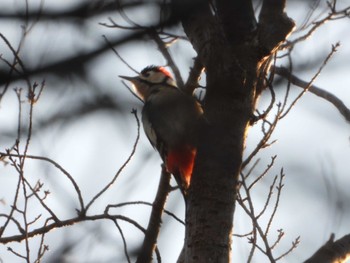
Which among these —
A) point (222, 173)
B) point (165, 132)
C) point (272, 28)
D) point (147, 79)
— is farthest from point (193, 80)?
point (147, 79)

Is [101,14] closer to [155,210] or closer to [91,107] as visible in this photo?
[91,107]

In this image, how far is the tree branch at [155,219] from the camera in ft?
10.9

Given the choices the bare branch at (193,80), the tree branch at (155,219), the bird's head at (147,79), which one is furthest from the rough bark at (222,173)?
the bird's head at (147,79)

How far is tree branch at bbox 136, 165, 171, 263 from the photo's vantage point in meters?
3.34

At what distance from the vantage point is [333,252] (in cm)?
320

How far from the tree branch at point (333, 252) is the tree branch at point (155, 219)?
32.2 inches

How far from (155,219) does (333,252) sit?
1013 mm

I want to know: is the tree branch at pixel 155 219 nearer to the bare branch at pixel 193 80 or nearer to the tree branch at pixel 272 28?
the bare branch at pixel 193 80

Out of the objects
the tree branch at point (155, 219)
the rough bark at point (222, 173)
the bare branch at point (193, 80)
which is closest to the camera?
the rough bark at point (222, 173)

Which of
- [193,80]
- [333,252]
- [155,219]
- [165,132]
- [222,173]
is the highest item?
[165,132]

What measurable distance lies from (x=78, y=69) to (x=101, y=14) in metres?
0.11

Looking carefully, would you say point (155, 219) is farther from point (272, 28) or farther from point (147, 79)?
point (147, 79)

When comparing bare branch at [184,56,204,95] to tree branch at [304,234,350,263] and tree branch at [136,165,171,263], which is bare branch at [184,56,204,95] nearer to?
tree branch at [136,165,171,263]

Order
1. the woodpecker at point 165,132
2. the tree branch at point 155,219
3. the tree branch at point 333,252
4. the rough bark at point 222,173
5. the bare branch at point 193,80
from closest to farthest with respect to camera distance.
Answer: the rough bark at point 222,173 < the tree branch at point 333,252 < the tree branch at point 155,219 < the bare branch at point 193,80 < the woodpecker at point 165,132
